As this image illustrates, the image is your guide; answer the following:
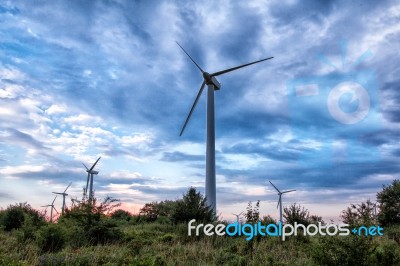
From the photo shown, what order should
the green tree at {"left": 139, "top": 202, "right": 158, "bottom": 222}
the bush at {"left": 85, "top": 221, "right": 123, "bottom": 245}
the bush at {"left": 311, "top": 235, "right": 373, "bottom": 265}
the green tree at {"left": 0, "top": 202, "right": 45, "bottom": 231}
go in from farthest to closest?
the green tree at {"left": 139, "top": 202, "right": 158, "bottom": 222} < the green tree at {"left": 0, "top": 202, "right": 45, "bottom": 231} < the bush at {"left": 85, "top": 221, "right": 123, "bottom": 245} < the bush at {"left": 311, "top": 235, "right": 373, "bottom": 265}

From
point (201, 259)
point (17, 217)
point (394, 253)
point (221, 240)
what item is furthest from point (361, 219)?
point (17, 217)

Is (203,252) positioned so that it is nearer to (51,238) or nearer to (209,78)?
(51,238)

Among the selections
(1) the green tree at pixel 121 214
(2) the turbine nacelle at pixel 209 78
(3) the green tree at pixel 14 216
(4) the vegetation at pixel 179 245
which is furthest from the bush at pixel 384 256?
(1) the green tree at pixel 121 214

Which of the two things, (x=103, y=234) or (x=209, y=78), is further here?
(x=209, y=78)

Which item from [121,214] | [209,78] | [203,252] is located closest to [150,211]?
[121,214]

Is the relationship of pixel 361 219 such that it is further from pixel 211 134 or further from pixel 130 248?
pixel 211 134

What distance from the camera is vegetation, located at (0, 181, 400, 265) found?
11.2 m

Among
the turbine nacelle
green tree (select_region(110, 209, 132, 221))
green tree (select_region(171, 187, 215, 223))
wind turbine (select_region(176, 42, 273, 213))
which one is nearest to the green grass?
green tree (select_region(171, 187, 215, 223))

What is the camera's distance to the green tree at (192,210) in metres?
22.7

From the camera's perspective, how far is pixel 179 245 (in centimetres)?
1535

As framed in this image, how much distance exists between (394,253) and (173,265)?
22.9ft

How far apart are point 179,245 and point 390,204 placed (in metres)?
27.9

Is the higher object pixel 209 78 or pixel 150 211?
pixel 209 78

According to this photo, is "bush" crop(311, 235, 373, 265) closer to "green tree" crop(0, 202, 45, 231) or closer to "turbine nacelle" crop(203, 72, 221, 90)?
"green tree" crop(0, 202, 45, 231)
